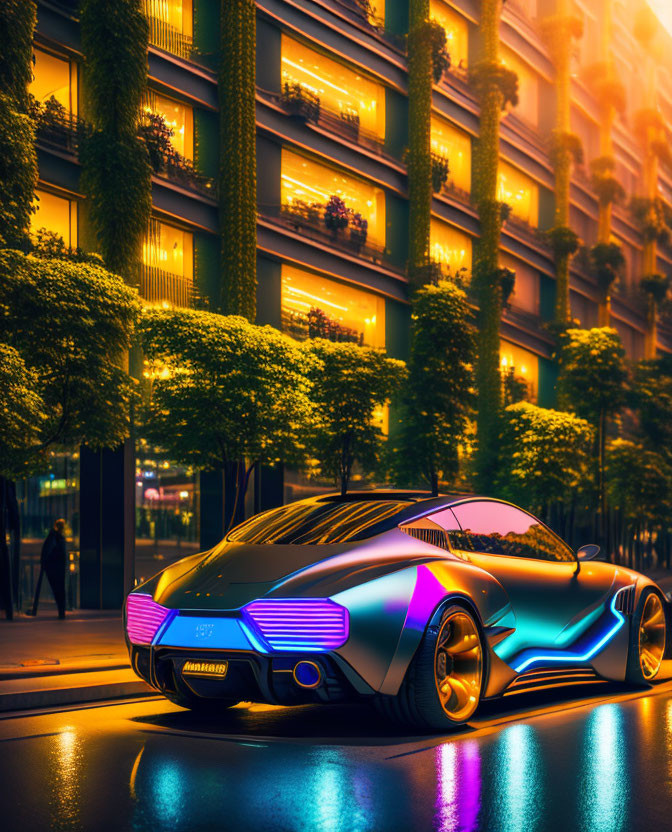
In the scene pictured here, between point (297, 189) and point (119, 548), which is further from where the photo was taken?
point (297, 189)

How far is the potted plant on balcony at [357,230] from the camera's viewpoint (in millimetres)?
34406

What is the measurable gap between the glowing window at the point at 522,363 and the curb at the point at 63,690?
35065mm

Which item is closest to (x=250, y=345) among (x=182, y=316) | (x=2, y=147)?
Answer: (x=182, y=316)

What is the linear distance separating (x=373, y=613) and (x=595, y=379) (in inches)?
1169

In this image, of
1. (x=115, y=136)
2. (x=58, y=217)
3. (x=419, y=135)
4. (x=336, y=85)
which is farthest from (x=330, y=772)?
(x=419, y=135)

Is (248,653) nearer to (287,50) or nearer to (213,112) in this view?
(213,112)

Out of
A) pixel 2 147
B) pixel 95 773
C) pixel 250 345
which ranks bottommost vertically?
pixel 95 773

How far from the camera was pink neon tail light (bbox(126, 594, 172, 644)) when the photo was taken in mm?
6723

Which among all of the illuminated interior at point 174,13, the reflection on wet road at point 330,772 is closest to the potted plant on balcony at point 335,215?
the illuminated interior at point 174,13

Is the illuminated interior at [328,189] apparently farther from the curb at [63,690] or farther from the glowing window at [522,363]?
the curb at [63,690]

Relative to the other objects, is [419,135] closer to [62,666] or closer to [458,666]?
[62,666]

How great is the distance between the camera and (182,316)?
1909 centimetres

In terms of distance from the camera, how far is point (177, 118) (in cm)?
2777

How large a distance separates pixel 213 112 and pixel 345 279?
7.31 meters
